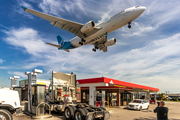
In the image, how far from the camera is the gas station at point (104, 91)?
15.2m

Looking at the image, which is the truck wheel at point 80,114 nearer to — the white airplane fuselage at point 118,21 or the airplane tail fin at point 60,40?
the white airplane fuselage at point 118,21

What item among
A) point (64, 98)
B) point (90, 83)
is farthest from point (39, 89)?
point (90, 83)

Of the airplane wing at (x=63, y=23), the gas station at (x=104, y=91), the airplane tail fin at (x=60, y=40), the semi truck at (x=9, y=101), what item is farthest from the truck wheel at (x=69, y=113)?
the airplane tail fin at (x=60, y=40)

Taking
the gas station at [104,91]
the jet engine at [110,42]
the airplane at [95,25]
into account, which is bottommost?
the gas station at [104,91]

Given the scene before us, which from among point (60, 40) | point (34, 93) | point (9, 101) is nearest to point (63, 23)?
Answer: point (60, 40)

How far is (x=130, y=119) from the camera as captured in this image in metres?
11.0

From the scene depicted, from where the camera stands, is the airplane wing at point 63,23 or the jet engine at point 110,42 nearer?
the airplane wing at point 63,23

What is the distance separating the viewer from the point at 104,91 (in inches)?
660

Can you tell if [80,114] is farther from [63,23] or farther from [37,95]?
[63,23]

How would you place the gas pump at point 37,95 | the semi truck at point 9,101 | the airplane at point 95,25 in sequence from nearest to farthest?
the semi truck at point 9,101, the gas pump at point 37,95, the airplane at point 95,25

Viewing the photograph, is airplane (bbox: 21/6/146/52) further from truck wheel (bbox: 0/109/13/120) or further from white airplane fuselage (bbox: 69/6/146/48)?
truck wheel (bbox: 0/109/13/120)

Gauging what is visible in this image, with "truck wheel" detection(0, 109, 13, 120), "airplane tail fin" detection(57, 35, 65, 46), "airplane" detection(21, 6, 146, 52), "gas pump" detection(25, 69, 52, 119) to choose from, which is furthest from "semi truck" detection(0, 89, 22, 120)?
"airplane tail fin" detection(57, 35, 65, 46)

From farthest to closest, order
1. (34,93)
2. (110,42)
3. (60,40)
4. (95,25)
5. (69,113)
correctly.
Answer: (60,40) < (110,42) < (95,25) < (34,93) < (69,113)

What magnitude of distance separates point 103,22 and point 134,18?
14.6ft
